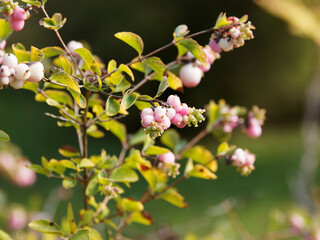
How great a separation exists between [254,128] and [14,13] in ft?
1.59

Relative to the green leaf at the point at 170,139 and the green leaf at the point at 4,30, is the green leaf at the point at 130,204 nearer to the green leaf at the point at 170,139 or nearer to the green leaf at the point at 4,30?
Result: the green leaf at the point at 170,139

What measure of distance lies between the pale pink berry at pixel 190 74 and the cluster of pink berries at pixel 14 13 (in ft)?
0.81

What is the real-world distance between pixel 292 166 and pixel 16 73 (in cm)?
359

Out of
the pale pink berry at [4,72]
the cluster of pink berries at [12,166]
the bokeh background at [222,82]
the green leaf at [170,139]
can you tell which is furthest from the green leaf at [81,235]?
the bokeh background at [222,82]

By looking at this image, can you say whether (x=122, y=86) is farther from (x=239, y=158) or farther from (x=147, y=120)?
(x=239, y=158)

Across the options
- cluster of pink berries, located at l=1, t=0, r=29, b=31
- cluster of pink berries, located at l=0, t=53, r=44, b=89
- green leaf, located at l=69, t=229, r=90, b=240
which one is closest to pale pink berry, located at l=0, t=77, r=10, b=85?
cluster of pink berries, located at l=0, t=53, r=44, b=89

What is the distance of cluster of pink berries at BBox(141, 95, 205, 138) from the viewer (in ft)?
1.41

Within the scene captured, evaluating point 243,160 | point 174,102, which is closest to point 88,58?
point 174,102

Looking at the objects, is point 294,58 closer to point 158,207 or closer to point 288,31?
point 288,31

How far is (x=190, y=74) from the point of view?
673mm

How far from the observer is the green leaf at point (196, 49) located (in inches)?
22.1

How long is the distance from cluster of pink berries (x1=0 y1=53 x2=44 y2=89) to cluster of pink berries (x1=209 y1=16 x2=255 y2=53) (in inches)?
9.0

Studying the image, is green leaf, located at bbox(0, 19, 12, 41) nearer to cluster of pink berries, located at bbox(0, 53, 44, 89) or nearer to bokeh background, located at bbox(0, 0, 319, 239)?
cluster of pink berries, located at bbox(0, 53, 44, 89)

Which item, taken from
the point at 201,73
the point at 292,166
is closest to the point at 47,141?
the point at 292,166
